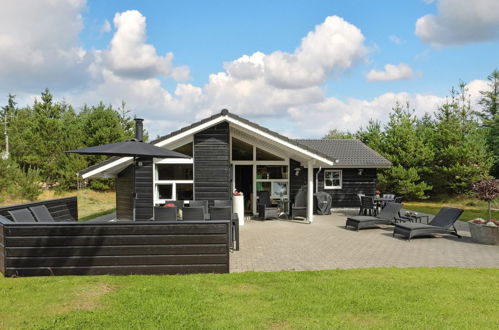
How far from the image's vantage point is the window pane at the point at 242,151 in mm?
13049

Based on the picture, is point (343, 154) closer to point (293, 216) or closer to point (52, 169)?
point (293, 216)

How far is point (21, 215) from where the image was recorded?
22.5ft

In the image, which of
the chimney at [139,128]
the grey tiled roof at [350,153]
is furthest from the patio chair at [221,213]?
the grey tiled roof at [350,153]

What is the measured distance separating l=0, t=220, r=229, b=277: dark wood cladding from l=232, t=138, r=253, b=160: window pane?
7.55 m

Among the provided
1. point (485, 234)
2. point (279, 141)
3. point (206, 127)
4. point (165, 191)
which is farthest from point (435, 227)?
point (165, 191)

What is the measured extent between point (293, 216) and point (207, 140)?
12.8ft

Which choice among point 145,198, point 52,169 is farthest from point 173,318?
point 52,169

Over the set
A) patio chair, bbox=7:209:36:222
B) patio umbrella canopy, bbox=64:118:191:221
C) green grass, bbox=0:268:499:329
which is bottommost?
green grass, bbox=0:268:499:329

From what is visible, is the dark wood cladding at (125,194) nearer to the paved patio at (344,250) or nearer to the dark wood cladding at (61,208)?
the dark wood cladding at (61,208)

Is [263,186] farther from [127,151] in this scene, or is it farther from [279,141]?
[127,151]

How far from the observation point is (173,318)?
154 inches

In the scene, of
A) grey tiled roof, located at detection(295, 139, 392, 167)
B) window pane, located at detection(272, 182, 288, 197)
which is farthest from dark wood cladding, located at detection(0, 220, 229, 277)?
grey tiled roof, located at detection(295, 139, 392, 167)

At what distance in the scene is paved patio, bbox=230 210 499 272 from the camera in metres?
6.54

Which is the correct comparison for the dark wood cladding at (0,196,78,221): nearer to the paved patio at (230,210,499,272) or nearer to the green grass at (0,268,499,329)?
the green grass at (0,268,499,329)
